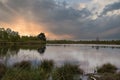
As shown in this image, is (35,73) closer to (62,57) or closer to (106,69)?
(106,69)

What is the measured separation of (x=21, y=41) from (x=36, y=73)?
130m

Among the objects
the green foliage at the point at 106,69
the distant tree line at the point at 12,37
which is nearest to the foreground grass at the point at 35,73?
the green foliage at the point at 106,69

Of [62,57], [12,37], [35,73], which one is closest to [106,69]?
[35,73]

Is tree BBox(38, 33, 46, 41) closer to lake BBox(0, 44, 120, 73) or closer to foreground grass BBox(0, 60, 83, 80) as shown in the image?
lake BBox(0, 44, 120, 73)

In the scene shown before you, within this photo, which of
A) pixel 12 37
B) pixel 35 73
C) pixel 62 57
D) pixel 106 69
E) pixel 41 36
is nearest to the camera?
pixel 35 73

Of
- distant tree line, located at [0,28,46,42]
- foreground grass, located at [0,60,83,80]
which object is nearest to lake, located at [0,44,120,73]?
foreground grass, located at [0,60,83,80]

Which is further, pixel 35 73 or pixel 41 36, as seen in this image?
pixel 41 36

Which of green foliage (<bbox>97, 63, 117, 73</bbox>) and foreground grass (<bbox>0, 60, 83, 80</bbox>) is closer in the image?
foreground grass (<bbox>0, 60, 83, 80</bbox>)

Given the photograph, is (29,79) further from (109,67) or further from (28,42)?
(28,42)

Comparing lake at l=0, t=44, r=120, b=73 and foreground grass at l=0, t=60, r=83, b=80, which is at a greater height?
foreground grass at l=0, t=60, r=83, b=80

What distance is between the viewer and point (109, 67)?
21.5m

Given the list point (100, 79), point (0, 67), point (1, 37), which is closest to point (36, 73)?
point (100, 79)

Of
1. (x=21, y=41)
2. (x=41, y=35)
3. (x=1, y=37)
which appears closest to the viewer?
(x=1, y=37)

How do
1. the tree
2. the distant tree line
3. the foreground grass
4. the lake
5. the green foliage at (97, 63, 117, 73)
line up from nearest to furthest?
the foreground grass < the lake < the green foliage at (97, 63, 117, 73) < the distant tree line < the tree
